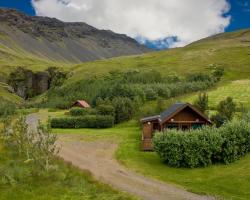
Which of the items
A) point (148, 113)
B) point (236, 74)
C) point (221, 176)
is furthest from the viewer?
point (236, 74)

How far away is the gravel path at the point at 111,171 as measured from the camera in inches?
1200

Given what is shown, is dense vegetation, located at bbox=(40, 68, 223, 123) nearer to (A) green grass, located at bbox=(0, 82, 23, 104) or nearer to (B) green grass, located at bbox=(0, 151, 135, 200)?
(A) green grass, located at bbox=(0, 82, 23, 104)

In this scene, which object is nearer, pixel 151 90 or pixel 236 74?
pixel 151 90

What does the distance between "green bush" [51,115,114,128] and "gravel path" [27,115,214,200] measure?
16396mm

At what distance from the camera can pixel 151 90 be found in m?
105

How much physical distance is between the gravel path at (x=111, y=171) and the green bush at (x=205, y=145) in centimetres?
534

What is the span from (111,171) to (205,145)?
33.6ft

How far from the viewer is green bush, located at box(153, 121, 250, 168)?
40781 millimetres

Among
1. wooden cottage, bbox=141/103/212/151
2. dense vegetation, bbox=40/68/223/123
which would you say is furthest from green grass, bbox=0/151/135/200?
dense vegetation, bbox=40/68/223/123

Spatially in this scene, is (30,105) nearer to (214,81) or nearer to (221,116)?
(214,81)

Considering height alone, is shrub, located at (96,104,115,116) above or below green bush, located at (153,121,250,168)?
above

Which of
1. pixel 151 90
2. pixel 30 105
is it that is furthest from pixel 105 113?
pixel 30 105

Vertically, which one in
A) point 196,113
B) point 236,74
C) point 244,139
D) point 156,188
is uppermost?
point 236,74

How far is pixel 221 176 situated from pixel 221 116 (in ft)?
85.8
